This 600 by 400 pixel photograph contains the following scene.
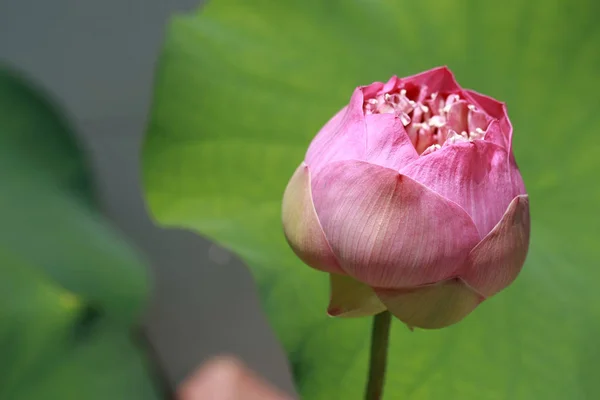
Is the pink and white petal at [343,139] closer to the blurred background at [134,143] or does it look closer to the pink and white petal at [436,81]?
the pink and white petal at [436,81]

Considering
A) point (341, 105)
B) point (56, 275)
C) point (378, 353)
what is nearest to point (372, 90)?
point (378, 353)

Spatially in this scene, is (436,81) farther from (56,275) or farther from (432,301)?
(56,275)

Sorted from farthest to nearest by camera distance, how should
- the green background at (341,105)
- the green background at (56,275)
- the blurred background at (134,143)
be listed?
1. the blurred background at (134,143)
2. the green background at (56,275)
3. the green background at (341,105)

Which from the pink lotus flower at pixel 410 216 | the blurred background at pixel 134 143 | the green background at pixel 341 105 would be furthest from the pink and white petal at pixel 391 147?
the blurred background at pixel 134 143

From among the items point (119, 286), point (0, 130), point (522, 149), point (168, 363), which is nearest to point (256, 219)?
point (522, 149)

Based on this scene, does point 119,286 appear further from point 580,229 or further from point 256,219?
point 580,229

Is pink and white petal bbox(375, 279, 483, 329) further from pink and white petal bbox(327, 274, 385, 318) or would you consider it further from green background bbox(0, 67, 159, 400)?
green background bbox(0, 67, 159, 400)
